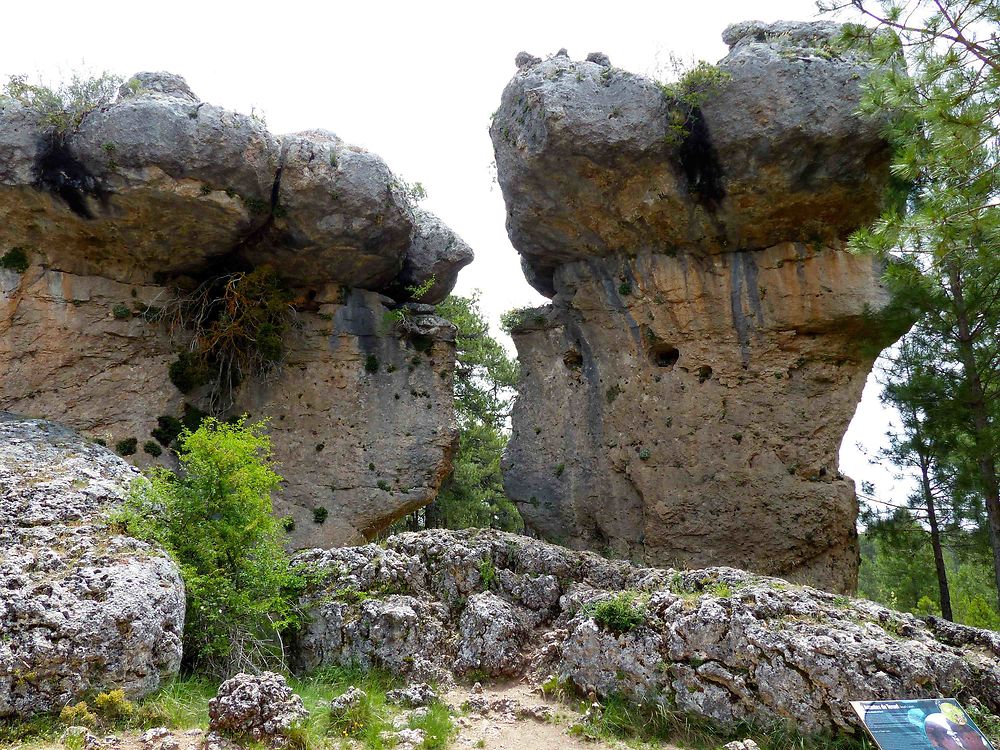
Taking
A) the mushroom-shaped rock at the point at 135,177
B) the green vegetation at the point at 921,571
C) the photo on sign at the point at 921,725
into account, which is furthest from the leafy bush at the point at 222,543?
the green vegetation at the point at 921,571

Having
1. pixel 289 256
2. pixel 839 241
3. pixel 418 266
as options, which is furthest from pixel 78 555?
pixel 839 241

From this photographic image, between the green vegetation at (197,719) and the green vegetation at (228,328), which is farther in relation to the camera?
the green vegetation at (228,328)

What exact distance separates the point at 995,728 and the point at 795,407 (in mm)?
7545

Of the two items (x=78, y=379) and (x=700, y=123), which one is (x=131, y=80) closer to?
(x=78, y=379)

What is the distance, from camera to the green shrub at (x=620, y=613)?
7027 mm

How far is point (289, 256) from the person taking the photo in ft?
44.8

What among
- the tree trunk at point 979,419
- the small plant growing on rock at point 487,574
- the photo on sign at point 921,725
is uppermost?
the tree trunk at point 979,419

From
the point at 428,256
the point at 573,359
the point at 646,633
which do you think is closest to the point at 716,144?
the point at 573,359

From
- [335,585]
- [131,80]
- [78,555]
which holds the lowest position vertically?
[335,585]

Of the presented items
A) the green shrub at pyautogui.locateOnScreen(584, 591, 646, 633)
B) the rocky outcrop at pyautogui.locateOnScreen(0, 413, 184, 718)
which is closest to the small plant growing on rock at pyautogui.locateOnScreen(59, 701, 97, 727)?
the rocky outcrop at pyautogui.locateOnScreen(0, 413, 184, 718)

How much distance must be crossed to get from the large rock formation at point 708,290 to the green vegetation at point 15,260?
809 cm

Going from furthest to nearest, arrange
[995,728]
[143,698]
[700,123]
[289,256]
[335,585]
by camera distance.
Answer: [289,256], [700,123], [335,585], [143,698], [995,728]

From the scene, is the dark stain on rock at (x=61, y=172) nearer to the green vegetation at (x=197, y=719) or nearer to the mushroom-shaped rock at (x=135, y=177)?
the mushroom-shaped rock at (x=135, y=177)

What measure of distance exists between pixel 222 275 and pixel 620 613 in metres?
9.92
